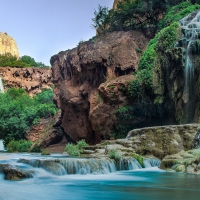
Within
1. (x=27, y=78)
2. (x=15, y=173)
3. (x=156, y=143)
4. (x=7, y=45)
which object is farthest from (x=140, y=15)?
(x=7, y=45)

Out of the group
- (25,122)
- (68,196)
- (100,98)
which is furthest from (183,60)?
(25,122)

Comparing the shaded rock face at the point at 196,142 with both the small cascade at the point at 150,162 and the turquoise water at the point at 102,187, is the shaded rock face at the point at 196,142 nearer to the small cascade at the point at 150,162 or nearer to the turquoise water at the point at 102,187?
the small cascade at the point at 150,162

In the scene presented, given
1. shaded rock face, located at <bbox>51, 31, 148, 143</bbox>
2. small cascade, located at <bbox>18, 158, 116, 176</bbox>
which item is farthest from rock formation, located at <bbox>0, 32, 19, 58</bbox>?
small cascade, located at <bbox>18, 158, 116, 176</bbox>

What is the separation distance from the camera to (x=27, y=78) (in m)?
59.3

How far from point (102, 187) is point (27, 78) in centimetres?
5262

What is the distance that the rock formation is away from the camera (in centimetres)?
11505

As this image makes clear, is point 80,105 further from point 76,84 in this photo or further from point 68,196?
point 68,196

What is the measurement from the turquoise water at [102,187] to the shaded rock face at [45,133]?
19869mm

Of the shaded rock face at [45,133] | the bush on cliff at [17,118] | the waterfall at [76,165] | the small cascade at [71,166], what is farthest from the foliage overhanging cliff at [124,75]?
the small cascade at [71,166]

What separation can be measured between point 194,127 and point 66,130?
17.4 meters

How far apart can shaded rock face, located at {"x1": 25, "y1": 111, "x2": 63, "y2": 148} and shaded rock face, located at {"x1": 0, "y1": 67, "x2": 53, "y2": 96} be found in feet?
74.7

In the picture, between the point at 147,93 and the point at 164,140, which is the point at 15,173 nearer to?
the point at 164,140

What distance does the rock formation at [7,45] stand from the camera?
4530 inches

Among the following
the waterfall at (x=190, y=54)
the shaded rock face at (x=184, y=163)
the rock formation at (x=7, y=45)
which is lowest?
the shaded rock face at (x=184, y=163)
